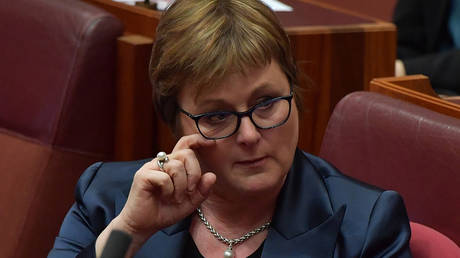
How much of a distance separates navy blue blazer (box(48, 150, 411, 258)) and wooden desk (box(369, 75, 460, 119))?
21cm

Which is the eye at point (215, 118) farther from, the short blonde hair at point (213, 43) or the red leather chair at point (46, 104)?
the red leather chair at point (46, 104)

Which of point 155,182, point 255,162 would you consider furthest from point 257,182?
point 155,182

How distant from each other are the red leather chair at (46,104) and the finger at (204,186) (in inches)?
23.1

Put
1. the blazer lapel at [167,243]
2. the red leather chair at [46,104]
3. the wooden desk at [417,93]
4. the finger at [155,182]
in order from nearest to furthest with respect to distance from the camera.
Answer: the finger at [155,182], the blazer lapel at [167,243], the wooden desk at [417,93], the red leather chair at [46,104]

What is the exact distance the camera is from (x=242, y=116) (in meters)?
1.02

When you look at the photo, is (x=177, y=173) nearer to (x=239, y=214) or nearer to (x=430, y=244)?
(x=239, y=214)

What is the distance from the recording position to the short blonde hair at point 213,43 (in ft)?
3.36

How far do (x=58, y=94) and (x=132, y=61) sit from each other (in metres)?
0.15

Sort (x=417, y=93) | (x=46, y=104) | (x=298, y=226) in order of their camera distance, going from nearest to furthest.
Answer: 1. (x=298, y=226)
2. (x=417, y=93)
3. (x=46, y=104)

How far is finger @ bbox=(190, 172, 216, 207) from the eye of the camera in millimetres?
1010

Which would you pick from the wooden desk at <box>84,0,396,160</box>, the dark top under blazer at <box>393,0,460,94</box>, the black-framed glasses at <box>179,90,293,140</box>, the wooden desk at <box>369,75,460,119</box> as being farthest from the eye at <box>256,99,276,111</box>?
the dark top under blazer at <box>393,0,460,94</box>

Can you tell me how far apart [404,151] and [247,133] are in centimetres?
29

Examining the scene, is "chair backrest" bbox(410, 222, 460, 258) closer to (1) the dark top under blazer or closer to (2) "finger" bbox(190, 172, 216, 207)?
(2) "finger" bbox(190, 172, 216, 207)

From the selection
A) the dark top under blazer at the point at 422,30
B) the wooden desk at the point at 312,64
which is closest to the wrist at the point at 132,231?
the wooden desk at the point at 312,64
